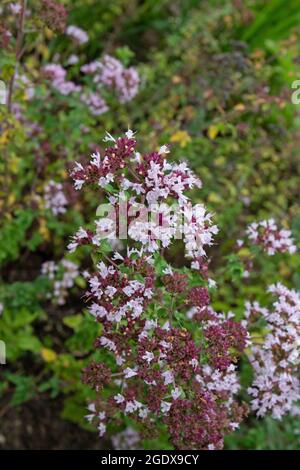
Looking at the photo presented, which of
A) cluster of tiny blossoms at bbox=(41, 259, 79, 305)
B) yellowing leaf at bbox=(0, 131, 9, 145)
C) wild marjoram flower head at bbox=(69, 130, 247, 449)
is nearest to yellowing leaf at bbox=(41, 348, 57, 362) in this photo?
cluster of tiny blossoms at bbox=(41, 259, 79, 305)

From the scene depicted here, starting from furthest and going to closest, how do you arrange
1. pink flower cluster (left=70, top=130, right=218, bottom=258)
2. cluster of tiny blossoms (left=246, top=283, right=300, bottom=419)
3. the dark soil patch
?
the dark soil patch → cluster of tiny blossoms (left=246, top=283, right=300, bottom=419) → pink flower cluster (left=70, top=130, right=218, bottom=258)

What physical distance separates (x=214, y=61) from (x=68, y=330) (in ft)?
5.70

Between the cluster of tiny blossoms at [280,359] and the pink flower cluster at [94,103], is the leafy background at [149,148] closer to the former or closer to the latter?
the pink flower cluster at [94,103]

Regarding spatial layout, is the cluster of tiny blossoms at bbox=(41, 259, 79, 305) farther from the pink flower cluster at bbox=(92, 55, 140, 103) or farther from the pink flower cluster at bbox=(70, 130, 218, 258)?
the pink flower cluster at bbox=(70, 130, 218, 258)

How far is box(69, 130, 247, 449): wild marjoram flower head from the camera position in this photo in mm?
1727

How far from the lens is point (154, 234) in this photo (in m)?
1.69

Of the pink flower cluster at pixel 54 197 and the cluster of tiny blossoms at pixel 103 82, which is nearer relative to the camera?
the pink flower cluster at pixel 54 197

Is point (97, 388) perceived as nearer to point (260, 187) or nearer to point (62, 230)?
point (62, 230)

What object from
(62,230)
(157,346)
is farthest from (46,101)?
(157,346)

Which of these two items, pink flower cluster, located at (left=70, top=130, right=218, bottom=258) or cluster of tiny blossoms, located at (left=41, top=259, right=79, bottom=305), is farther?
cluster of tiny blossoms, located at (left=41, top=259, right=79, bottom=305)

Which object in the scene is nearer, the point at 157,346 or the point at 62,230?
the point at 157,346

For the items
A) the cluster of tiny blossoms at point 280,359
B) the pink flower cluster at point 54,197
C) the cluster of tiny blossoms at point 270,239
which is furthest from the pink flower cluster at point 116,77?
the cluster of tiny blossoms at point 280,359

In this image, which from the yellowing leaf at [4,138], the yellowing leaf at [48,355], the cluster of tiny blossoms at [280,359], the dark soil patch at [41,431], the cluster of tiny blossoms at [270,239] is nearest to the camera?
the cluster of tiny blossoms at [280,359]

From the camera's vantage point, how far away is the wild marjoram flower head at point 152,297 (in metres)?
1.73
